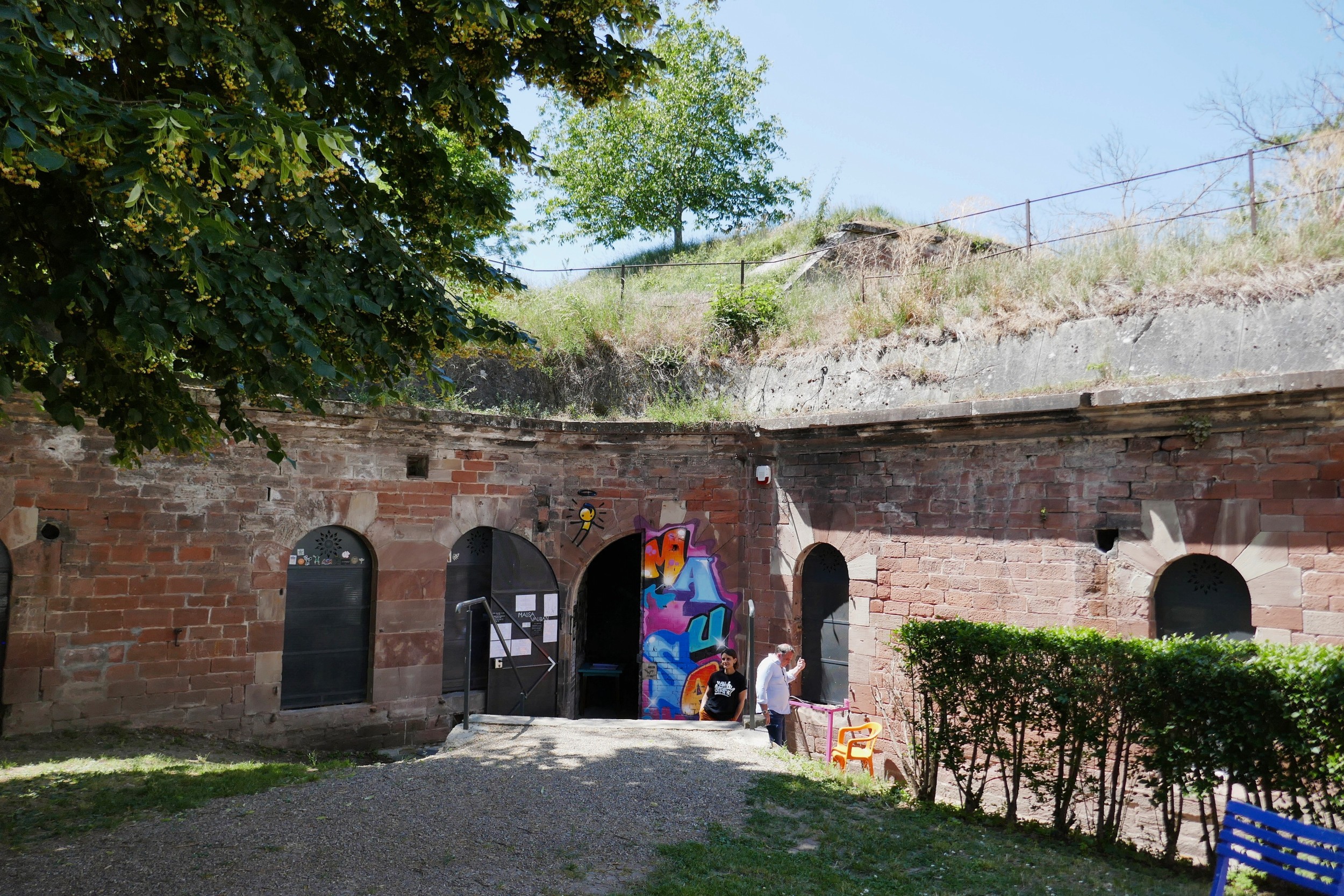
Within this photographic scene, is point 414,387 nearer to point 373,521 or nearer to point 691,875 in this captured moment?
point 373,521

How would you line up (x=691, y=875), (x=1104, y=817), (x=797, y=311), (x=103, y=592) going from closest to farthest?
1. (x=691, y=875)
2. (x=1104, y=817)
3. (x=103, y=592)
4. (x=797, y=311)

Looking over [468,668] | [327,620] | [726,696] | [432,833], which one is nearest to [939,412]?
[726,696]

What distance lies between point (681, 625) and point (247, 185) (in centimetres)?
832

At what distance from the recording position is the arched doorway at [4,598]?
829 centimetres

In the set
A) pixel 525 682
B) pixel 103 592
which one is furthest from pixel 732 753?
pixel 103 592

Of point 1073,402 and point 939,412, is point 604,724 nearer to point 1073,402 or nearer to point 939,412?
point 939,412

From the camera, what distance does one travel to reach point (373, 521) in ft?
33.9

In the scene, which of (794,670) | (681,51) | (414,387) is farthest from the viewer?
(681,51)

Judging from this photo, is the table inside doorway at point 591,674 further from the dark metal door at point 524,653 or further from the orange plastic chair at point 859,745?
the orange plastic chair at point 859,745

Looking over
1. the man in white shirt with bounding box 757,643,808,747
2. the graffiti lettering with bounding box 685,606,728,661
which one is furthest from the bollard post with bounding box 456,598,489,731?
the man in white shirt with bounding box 757,643,808,747

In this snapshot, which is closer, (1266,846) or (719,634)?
(1266,846)

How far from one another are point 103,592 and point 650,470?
6267 millimetres

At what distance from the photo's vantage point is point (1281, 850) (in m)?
5.41

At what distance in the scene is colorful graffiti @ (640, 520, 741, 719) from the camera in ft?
37.6
